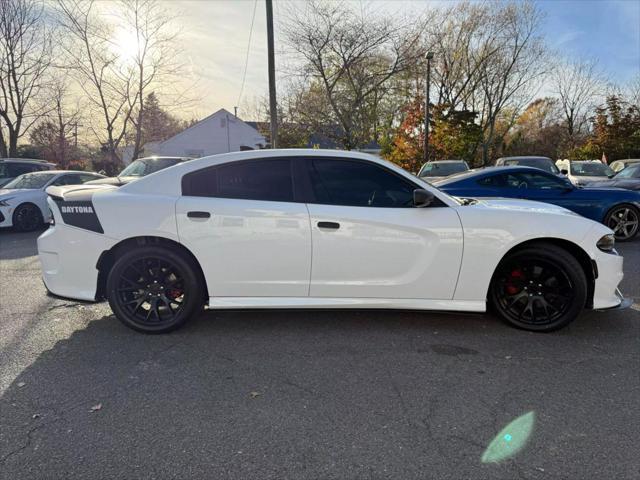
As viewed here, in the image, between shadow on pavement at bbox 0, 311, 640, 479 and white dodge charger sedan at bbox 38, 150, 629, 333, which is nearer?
shadow on pavement at bbox 0, 311, 640, 479

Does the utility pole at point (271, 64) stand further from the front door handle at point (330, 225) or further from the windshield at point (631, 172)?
the front door handle at point (330, 225)

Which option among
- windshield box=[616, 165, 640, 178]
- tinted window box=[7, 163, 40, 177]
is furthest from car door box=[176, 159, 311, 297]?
tinted window box=[7, 163, 40, 177]

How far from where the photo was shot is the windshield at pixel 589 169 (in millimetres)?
14047

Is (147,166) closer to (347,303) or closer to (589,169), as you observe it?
(347,303)

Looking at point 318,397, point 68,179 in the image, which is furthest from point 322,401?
point 68,179

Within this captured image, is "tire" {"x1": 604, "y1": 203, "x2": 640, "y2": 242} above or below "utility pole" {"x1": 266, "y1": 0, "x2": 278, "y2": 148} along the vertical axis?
below

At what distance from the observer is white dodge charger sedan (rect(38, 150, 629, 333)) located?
3.43 m

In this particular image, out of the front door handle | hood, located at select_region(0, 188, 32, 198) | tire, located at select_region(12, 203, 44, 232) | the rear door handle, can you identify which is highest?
the rear door handle

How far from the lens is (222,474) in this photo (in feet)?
6.59

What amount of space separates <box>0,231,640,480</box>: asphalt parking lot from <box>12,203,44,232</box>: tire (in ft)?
21.4

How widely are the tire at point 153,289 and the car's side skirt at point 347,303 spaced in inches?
9.8

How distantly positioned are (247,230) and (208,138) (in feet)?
129

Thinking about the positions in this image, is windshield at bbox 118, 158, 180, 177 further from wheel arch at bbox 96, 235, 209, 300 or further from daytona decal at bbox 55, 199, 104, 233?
wheel arch at bbox 96, 235, 209, 300

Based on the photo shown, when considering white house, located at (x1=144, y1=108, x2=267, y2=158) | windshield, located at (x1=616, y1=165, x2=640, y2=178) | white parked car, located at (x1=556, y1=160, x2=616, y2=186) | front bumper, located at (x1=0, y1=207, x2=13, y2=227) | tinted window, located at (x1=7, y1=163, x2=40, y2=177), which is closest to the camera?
front bumper, located at (x1=0, y1=207, x2=13, y2=227)
